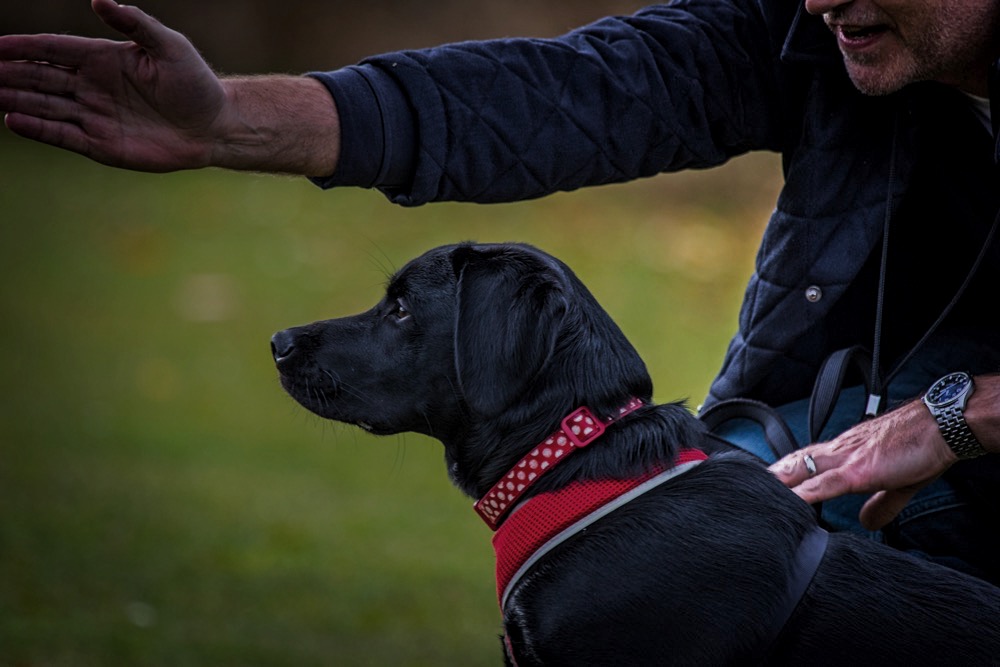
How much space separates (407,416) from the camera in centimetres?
241

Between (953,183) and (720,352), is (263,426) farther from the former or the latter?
(953,183)

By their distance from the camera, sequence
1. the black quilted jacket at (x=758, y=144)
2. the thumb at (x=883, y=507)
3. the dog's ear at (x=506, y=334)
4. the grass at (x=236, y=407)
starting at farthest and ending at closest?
the grass at (x=236, y=407) → the black quilted jacket at (x=758, y=144) → the thumb at (x=883, y=507) → the dog's ear at (x=506, y=334)

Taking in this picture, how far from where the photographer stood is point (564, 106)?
2.70 m

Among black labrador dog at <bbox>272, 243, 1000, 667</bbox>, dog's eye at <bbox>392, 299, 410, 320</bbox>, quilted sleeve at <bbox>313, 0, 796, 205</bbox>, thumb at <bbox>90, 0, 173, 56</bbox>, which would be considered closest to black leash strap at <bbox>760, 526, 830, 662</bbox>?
black labrador dog at <bbox>272, 243, 1000, 667</bbox>

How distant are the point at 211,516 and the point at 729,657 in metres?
3.39

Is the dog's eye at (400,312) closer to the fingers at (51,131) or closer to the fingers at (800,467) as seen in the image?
the fingers at (51,131)

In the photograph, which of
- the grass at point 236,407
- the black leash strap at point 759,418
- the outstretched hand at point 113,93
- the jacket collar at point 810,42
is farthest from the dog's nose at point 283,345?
the grass at point 236,407

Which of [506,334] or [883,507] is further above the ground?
[506,334]

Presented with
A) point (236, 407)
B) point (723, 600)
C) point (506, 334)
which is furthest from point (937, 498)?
point (236, 407)

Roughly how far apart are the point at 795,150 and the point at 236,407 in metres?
4.05

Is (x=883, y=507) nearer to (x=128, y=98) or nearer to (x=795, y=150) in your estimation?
(x=795, y=150)

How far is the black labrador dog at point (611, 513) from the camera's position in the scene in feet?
6.73

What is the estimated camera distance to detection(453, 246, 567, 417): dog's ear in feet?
7.30

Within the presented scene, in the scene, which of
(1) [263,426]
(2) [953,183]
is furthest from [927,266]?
(1) [263,426]
